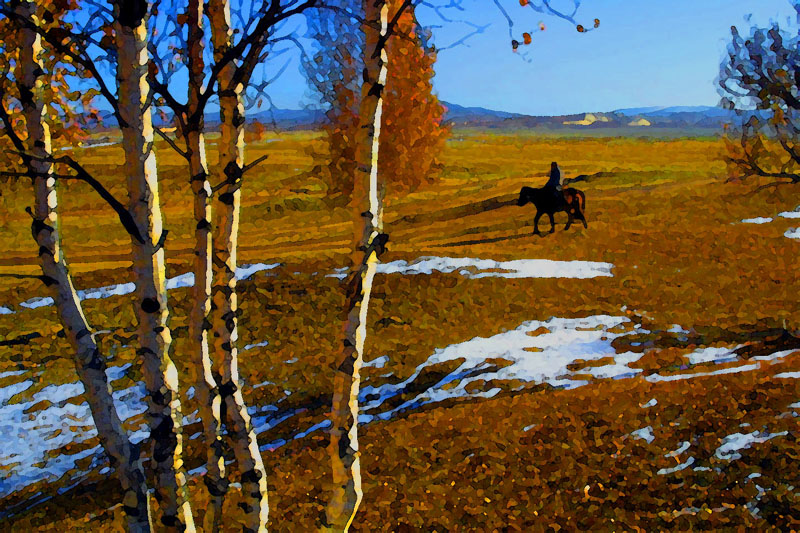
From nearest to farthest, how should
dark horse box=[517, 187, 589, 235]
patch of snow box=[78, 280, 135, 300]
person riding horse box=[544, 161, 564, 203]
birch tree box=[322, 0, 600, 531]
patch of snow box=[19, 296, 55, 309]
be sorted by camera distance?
birch tree box=[322, 0, 600, 531] < patch of snow box=[19, 296, 55, 309] < patch of snow box=[78, 280, 135, 300] < person riding horse box=[544, 161, 564, 203] < dark horse box=[517, 187, 589, 235]

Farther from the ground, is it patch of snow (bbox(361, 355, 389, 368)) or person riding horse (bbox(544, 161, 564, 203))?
person riding horse (bbox(544, 161, 564, 203))

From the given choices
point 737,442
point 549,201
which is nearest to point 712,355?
point 737,442

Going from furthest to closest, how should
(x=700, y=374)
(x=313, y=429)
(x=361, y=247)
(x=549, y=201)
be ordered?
(x=549, y=201) → (x=700, y=374) → (x=313, y=429) → (x=361, y=247)

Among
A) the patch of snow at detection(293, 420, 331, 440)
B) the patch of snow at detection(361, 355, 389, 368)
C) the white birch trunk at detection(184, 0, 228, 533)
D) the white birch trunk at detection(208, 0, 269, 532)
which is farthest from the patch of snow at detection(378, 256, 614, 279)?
the white birch trunk at detection(184, 0, 228, 533)

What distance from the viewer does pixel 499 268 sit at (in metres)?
16.5

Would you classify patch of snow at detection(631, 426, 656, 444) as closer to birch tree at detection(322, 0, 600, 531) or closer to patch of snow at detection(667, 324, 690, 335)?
birch tree at detection(322, 0, 600, 531)

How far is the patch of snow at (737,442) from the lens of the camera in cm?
692

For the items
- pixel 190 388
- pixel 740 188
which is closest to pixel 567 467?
pixel 190 388

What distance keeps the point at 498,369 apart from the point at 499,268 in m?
6.01

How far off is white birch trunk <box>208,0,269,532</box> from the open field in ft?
4.77

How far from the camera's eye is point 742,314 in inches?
508

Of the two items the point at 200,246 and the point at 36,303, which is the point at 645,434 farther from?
the point at 36,303

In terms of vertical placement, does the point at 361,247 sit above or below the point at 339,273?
above

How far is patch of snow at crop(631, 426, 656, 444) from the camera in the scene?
749cm
